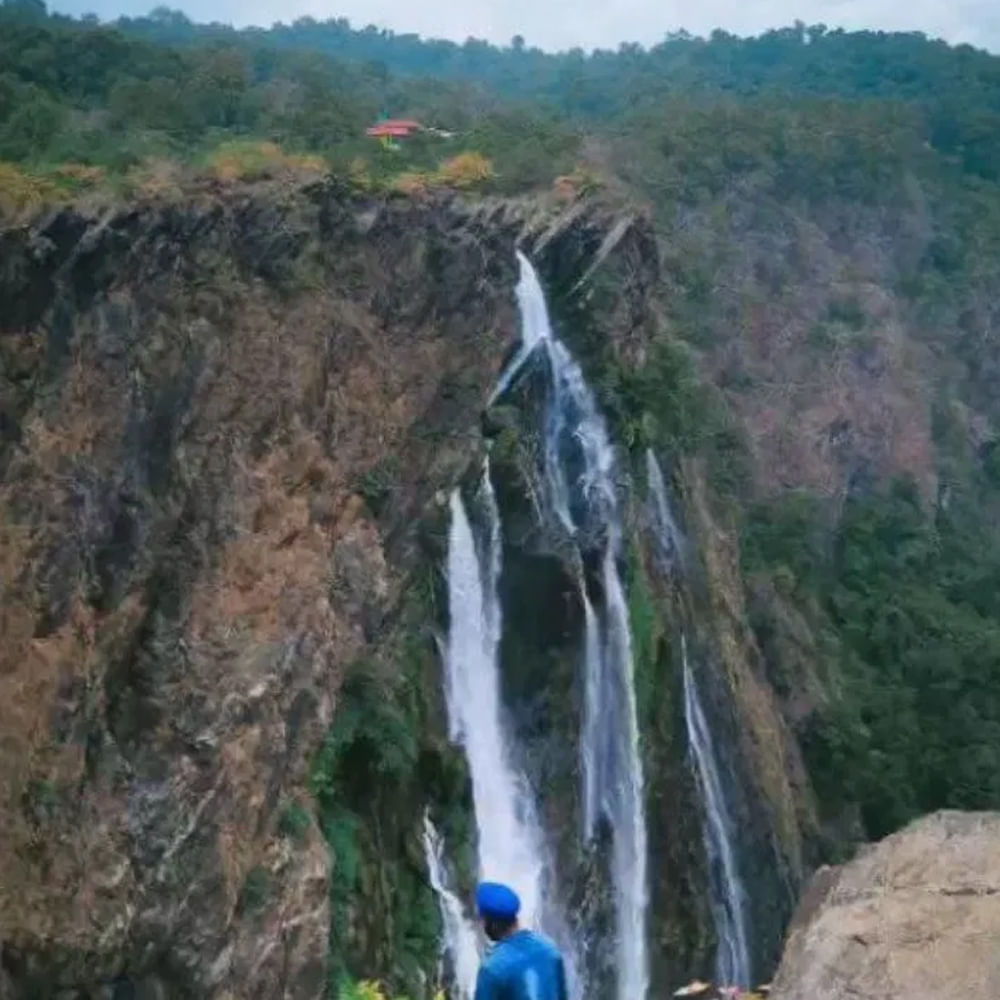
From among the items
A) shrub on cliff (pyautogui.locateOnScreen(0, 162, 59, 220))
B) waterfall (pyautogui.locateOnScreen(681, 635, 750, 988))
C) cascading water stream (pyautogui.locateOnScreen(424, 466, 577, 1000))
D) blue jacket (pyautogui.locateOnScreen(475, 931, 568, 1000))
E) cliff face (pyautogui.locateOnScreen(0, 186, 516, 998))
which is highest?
shrub on cliff (pyautogui.locateOnScreen(0, 162, 59, 220))

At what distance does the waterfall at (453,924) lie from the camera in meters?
14.1

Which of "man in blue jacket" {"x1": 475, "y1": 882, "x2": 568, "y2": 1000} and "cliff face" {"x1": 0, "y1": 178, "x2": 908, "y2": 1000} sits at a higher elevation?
"man in blue jacket" {"x1": 475, "y1": 882, "x2": 568, "y2": 1000}

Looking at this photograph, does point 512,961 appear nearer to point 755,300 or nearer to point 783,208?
point 755,300

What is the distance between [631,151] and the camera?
3678cm

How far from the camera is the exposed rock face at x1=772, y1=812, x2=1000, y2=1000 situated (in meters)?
4.39

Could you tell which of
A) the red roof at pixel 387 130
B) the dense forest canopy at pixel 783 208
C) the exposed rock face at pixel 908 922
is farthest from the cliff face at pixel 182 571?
the red roof at pixel 387 130

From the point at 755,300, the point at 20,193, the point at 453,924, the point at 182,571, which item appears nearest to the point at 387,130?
the point at 20,193

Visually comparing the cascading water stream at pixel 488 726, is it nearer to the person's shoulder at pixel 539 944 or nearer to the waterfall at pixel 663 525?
the waterfall at pixel 663 525

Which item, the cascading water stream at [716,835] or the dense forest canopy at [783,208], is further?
the dense forest canopy at [783,208]

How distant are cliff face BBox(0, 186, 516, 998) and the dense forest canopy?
1319mm

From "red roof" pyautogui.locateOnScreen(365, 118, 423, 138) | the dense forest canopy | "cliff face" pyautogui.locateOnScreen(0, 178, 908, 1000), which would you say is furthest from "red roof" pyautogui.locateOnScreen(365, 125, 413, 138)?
"cliff face" pyautogui.locateOnScreen(0, 178, 908, 1000)

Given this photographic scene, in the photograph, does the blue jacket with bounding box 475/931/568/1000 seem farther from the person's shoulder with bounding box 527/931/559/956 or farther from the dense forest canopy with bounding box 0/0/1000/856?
the dense forest canopy with bounding box 0/0/1000/856

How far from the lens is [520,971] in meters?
3.90

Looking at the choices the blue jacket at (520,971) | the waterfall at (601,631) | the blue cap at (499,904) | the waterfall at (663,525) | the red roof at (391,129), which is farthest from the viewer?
the red roof at (391,129)
